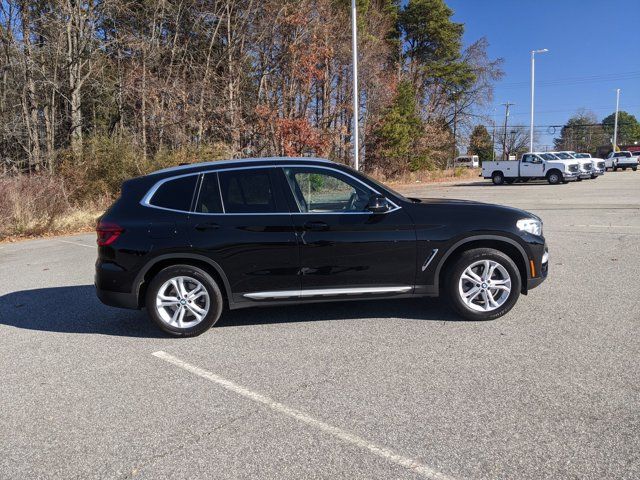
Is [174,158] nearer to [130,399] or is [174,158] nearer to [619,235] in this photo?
[619,235]

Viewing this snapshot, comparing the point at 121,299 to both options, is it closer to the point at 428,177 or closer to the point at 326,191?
the point at 326,191

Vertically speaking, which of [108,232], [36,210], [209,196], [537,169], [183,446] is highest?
[209,196]

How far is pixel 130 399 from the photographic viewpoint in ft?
12.5

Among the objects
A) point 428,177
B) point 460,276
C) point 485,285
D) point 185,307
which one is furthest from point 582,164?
point 185,307

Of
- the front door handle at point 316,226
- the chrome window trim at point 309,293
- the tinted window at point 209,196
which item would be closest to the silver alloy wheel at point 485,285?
the chrome window trim at point 309,293

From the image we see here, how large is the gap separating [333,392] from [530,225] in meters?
2.88

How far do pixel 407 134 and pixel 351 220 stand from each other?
3303 centimetres

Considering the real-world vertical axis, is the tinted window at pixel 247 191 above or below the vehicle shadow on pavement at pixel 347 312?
above

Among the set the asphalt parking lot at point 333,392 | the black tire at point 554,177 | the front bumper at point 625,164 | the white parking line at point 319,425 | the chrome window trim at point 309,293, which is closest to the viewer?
the white parking line at point 319,425

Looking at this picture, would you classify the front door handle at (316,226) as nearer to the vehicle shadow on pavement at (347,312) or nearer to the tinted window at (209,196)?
the tinted window at (209,196)

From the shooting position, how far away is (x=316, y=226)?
505 centimetres

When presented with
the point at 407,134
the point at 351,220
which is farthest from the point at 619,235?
the point at 407,134

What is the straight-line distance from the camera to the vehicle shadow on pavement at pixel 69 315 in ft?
18.2

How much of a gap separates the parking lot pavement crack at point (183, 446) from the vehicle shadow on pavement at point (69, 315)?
211cm
